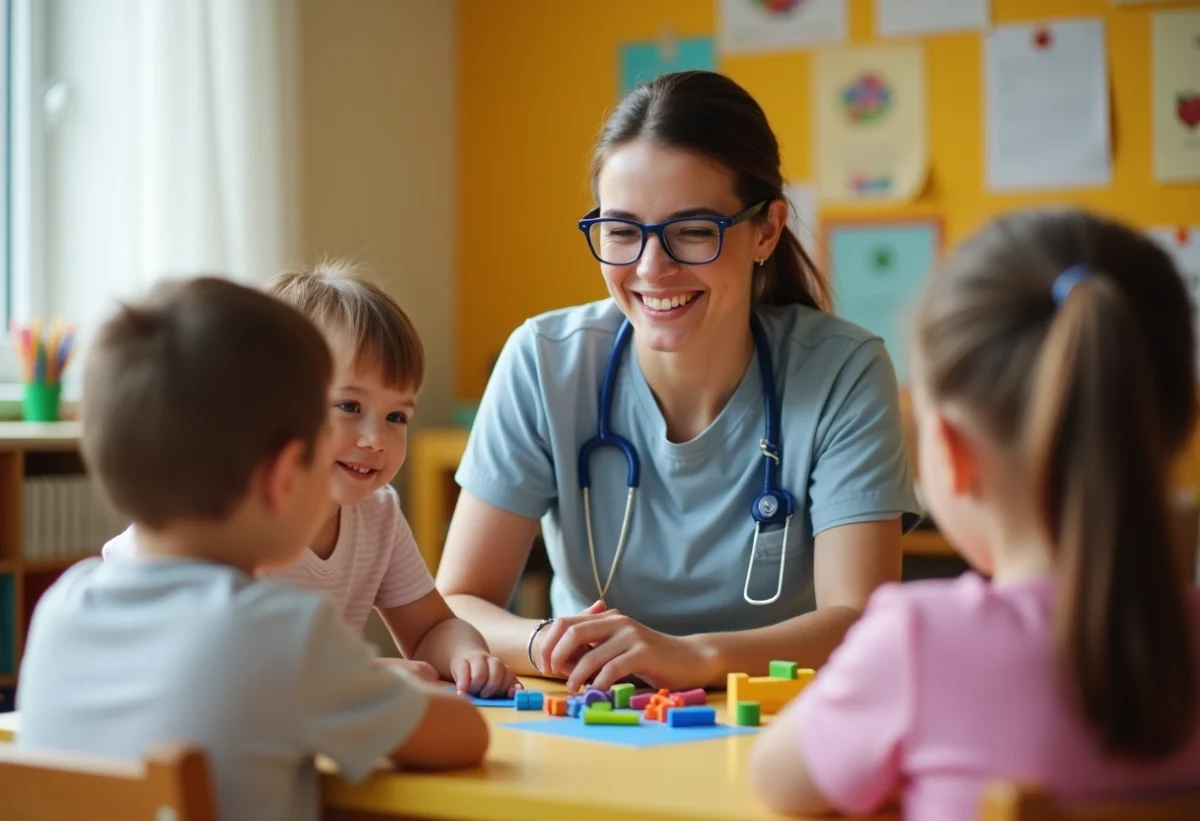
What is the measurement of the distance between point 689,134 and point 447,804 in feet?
3.12

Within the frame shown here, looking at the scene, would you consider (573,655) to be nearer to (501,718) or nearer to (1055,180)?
(501,718)

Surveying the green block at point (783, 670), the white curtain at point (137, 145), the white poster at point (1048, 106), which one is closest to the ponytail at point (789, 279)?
the green block at point (783, 670)

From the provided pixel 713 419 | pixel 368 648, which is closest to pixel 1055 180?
pixel 713 419

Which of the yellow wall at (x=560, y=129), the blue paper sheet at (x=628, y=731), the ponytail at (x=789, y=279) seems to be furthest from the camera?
the yellow wall at (x=560, y=129)

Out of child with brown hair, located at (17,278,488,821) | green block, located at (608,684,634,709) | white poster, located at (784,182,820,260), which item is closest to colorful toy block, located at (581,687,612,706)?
green block, located at (608,684,634,709)

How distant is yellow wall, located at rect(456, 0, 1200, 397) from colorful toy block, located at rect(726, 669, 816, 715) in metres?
2.57

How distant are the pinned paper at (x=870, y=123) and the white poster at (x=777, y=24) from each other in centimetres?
7

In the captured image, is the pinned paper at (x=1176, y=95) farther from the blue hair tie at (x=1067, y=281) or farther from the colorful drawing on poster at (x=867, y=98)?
the blue hair tie at (x=1067, y=281)

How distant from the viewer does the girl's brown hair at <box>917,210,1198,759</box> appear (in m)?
0.87

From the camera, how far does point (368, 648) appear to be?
42.1 inches

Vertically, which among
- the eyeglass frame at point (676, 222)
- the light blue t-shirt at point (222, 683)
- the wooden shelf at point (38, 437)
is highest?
the eyeglass frame at point (676, 222)

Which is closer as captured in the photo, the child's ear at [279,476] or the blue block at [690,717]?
the child's ear at [279,476]

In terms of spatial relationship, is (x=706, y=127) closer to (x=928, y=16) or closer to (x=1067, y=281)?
(x=1067, y=281)

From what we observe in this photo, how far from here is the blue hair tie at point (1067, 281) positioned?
0.92 meters
